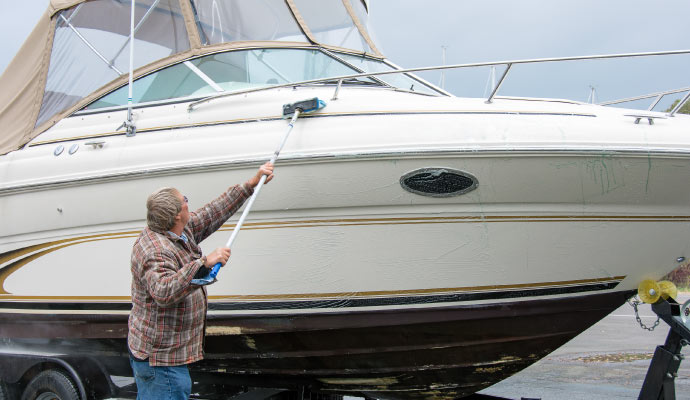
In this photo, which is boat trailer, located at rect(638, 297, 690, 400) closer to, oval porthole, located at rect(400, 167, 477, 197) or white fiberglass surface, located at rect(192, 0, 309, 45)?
oval porthole, located at rect(400, 167, 477, 197)

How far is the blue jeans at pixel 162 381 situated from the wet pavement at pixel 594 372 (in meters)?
3.18

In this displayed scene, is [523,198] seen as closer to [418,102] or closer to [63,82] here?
[418,102]

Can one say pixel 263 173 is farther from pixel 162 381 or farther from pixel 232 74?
pixel 232 74

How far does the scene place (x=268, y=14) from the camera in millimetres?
4070

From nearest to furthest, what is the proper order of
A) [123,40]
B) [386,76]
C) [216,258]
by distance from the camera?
[216,258] → [386,76] → [123,40]

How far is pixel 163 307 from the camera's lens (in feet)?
7.93

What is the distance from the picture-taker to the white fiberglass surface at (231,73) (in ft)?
12.4

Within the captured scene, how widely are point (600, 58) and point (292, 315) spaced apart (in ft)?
6.59

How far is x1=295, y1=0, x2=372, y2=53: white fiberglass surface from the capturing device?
164 inches

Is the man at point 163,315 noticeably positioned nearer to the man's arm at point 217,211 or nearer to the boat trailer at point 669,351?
the man's arm at point 217,211

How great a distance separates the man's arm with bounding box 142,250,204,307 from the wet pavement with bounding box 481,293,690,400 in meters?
3.42

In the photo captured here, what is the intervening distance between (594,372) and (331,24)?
12.7 feet

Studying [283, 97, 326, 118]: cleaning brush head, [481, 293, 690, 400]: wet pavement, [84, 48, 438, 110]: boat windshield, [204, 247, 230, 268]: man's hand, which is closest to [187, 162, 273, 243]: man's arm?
[283, 97, 326, 118]: cleaning brush head

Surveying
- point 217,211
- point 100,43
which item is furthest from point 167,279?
point 100,43
